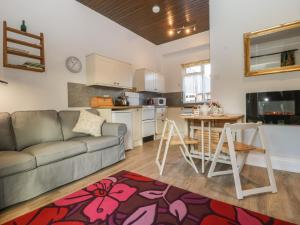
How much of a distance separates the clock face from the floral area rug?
227cm

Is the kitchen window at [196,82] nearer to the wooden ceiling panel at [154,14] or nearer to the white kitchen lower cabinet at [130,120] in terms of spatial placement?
the wooden ceiling panel at [154,14]

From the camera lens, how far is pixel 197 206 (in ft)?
5.20

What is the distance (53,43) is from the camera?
2.93m

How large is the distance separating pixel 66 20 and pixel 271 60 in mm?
3627

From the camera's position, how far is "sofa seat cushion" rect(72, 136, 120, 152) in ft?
7.78

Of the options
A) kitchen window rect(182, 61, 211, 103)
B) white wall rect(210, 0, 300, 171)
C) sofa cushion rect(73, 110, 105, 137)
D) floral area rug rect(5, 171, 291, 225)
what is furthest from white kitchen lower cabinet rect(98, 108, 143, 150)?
kitchen window rect(182, 61, 211, 103)

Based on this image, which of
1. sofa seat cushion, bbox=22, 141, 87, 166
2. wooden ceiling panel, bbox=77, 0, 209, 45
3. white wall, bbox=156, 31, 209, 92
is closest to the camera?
sofa seat cushion, bbox=22, 141, 87, 166

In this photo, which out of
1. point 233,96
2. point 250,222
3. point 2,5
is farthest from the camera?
point 233,96

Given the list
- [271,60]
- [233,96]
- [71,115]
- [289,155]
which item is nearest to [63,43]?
[71,115]

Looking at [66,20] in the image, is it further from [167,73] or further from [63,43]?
[167,73]

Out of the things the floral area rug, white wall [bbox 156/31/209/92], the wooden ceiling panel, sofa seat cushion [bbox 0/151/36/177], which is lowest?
the floral area rug

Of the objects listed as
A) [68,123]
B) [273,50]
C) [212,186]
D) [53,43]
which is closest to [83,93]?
[68,123]

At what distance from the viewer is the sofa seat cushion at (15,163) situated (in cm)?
157

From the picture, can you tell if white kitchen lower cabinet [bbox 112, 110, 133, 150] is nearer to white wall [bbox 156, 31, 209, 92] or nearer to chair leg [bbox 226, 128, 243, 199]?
chair leg [bbox 226, 128, 243, 199]
